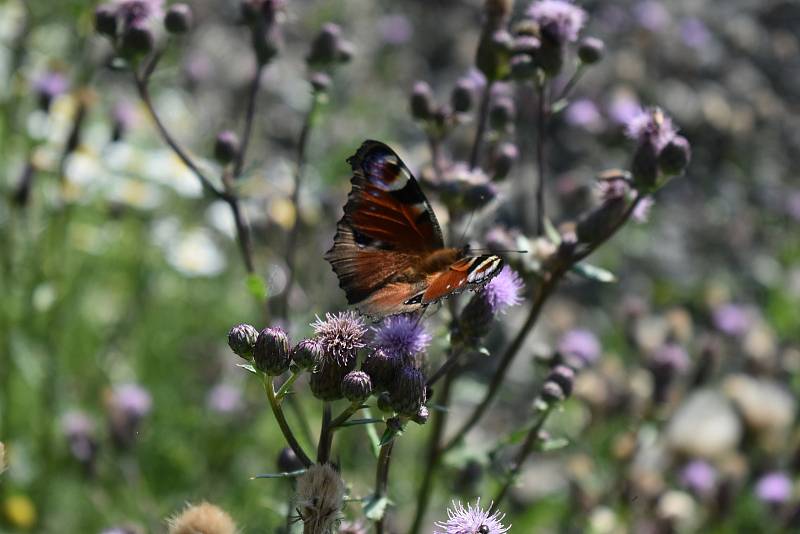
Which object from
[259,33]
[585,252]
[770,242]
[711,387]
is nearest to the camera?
[585,252]

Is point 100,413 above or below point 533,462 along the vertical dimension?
below

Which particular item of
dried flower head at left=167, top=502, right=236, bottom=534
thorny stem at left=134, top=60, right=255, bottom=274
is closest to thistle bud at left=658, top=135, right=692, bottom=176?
thorny stem at left=134, top=60, right=255, bottom=274

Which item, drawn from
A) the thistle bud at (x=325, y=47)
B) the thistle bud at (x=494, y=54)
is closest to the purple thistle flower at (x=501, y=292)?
the thistle bud at (x=494, y=54)

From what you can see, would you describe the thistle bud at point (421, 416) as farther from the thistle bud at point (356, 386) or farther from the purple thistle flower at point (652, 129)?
the purple thistle flower at point (652, 129)

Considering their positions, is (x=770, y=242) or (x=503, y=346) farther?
(x=770, y=242)

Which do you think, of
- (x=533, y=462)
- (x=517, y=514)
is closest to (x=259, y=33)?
(x=517, y=514)

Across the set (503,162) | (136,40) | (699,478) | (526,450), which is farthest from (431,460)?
(699,478)

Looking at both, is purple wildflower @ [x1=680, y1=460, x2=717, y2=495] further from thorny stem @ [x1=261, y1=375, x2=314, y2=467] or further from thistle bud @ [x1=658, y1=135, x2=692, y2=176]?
thorny stem @ [x1=261, y1=375, x2=314, y2=467]

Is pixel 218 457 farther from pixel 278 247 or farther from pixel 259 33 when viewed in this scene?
pixel 259 33

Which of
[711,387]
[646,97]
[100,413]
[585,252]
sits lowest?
[585,252]
